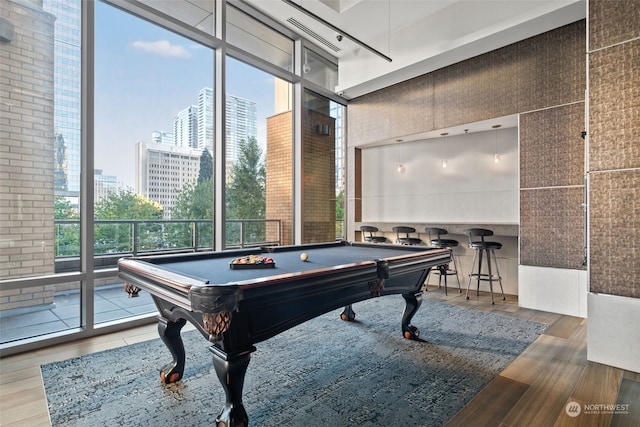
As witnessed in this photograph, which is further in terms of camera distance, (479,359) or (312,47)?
(312,47)

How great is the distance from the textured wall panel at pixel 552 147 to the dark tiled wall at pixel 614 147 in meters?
1.39

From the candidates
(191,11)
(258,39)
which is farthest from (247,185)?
(191,11)

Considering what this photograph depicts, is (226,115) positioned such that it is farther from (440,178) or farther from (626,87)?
(626,87)

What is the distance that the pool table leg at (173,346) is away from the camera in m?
2.42

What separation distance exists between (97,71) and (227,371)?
3.53m

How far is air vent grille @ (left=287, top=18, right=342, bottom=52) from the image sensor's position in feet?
16.9

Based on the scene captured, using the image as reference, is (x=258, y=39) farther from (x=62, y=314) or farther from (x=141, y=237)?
(x=62, y=314)

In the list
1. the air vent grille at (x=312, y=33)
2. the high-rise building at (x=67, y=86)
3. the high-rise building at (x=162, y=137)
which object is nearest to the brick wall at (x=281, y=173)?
the air vent grille at (x=312, y=33)

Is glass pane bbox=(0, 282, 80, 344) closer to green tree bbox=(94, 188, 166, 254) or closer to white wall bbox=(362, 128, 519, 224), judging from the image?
green tree bbox=(94, 188, 166, 254)

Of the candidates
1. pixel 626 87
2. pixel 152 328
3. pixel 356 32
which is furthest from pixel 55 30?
pixel 626 87

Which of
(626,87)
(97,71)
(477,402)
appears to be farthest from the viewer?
(97,71)

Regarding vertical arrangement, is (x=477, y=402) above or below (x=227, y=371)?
below

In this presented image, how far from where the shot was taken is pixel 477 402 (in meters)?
2.18

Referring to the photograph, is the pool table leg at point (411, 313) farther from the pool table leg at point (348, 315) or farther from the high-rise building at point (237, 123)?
the high-rise building at point (237, 123)
